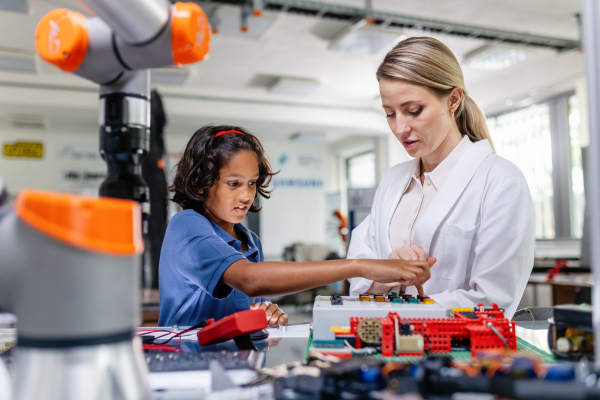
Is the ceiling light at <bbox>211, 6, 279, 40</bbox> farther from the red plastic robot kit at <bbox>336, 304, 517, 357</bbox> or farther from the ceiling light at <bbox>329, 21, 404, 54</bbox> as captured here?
Answer: the red plastic robot kit at <bbox>336, 304, 517, 357</bbox>

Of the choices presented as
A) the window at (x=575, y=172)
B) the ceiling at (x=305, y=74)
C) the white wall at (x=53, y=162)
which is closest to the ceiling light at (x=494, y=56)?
the ceiling at (x=305, y=74)

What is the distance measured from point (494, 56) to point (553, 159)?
1.26 metres

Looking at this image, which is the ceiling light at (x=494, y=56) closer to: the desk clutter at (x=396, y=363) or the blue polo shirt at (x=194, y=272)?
the blue polo shirt at (x=194, y=272)

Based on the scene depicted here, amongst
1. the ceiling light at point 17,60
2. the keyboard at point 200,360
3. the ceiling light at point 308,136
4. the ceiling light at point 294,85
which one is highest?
the ceiling light at point 294,85

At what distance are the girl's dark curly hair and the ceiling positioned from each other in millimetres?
2471

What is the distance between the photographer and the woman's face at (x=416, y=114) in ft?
4.05

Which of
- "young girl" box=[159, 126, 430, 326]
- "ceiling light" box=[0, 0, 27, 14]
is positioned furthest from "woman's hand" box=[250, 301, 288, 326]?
"ceiling light" box=[0, 0, 27, 14]

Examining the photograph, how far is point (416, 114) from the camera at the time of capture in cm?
125

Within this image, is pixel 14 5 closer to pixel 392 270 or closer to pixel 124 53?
pixel 124 53

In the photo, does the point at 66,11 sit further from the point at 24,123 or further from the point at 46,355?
the point at 24,123

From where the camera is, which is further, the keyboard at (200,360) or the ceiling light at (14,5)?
the ceiling light at (14,5)

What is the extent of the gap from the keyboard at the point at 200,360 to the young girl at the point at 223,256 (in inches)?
10.1

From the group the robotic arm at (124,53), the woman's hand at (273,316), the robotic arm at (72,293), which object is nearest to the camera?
the robotic arm at (72,293)

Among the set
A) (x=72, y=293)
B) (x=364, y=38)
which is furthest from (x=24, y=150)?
(x=72, y=293)
